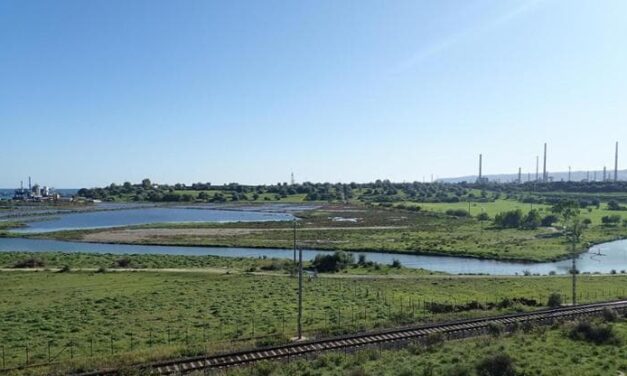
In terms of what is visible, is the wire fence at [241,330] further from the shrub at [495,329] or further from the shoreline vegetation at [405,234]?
the shoreline vegetation at [405,234]

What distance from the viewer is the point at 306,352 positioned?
26.4m

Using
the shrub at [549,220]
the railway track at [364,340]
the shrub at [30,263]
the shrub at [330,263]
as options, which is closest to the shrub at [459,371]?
the railway track at [364,340]

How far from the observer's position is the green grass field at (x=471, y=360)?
22.2 m

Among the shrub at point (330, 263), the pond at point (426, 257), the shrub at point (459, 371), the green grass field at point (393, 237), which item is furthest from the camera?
the green grass field at point (393, 237)

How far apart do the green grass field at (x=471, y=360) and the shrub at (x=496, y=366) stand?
0.24 metres

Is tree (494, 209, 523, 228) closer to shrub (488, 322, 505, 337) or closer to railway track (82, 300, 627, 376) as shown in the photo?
railway track (82, 300, 627, 376)

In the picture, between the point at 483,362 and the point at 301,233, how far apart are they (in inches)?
3520

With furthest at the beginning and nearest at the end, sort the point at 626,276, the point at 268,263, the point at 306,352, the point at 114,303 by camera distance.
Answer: the point at 268,263 < the point at 626,276 < the point at 114,303 < the point at 306,352

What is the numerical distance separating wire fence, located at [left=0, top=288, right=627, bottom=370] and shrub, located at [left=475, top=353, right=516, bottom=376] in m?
11.1

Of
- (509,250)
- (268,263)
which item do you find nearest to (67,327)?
(268,263)

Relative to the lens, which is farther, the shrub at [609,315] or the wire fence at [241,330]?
the shrub at [609,315]

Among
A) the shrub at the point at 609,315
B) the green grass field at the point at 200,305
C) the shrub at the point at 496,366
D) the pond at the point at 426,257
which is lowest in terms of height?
the pond at the point at 426,257

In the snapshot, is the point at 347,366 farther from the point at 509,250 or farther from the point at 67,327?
the point at 509,250

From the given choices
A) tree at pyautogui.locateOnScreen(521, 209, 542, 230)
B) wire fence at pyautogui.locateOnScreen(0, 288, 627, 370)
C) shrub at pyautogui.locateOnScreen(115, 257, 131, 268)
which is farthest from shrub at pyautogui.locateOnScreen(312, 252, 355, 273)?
tree at pyautogui.locateOnScreen(521, 209, 542, 230)
